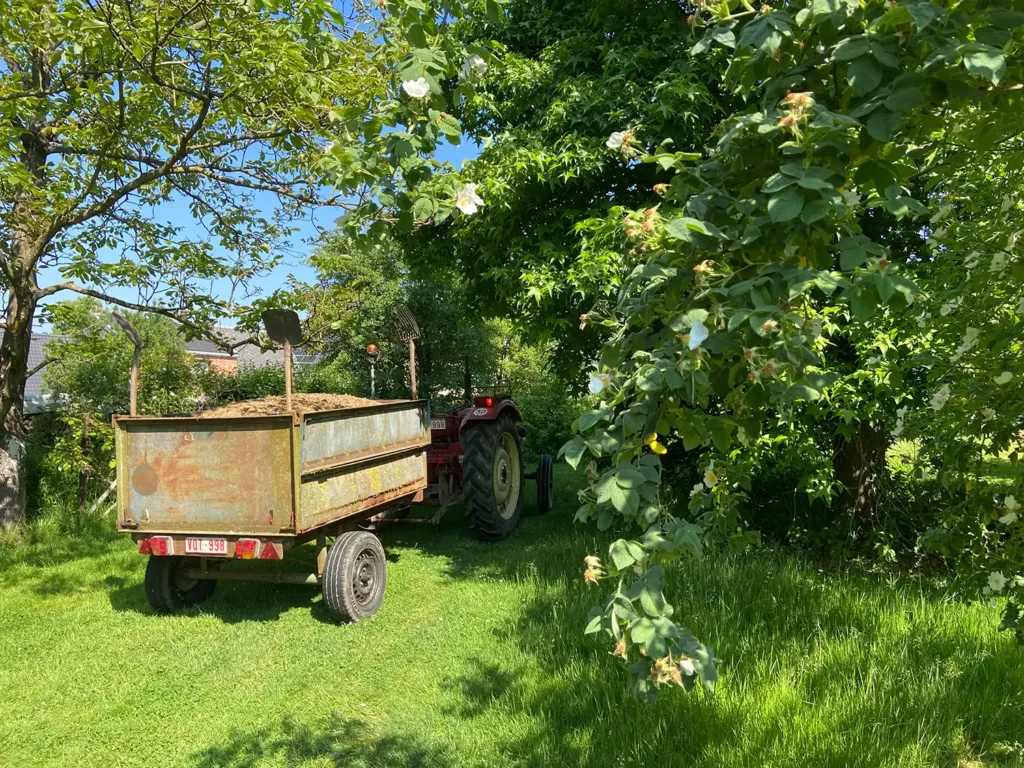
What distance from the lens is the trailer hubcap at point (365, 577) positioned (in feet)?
16.0

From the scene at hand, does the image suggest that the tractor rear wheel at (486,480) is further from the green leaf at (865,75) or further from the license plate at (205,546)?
the green leaf at (865,75)

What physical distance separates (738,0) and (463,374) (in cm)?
1396

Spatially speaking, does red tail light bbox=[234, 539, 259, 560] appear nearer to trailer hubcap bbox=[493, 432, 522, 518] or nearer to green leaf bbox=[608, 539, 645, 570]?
trailer hubcap bbox=[493, 432, 522, 518]

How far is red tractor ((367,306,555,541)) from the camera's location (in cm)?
679

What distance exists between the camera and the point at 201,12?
5.50 m

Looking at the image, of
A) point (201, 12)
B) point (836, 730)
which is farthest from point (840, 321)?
point (201, 12)

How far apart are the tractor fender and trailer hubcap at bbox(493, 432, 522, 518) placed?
0.92 feet

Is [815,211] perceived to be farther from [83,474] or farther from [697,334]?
[83,474]

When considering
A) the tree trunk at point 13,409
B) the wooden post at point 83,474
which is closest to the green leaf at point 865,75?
the tree trunk at point 13,409

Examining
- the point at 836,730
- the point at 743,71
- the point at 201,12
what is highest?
the point at 201,12

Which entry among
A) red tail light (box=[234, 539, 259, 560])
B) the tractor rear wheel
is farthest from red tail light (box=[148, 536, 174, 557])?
the tractor rear wheel

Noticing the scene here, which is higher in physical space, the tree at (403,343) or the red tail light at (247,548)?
the tree at (403,343)

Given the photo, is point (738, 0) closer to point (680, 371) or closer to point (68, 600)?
point (680, 371)

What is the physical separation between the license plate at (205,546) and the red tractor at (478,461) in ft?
7.56
